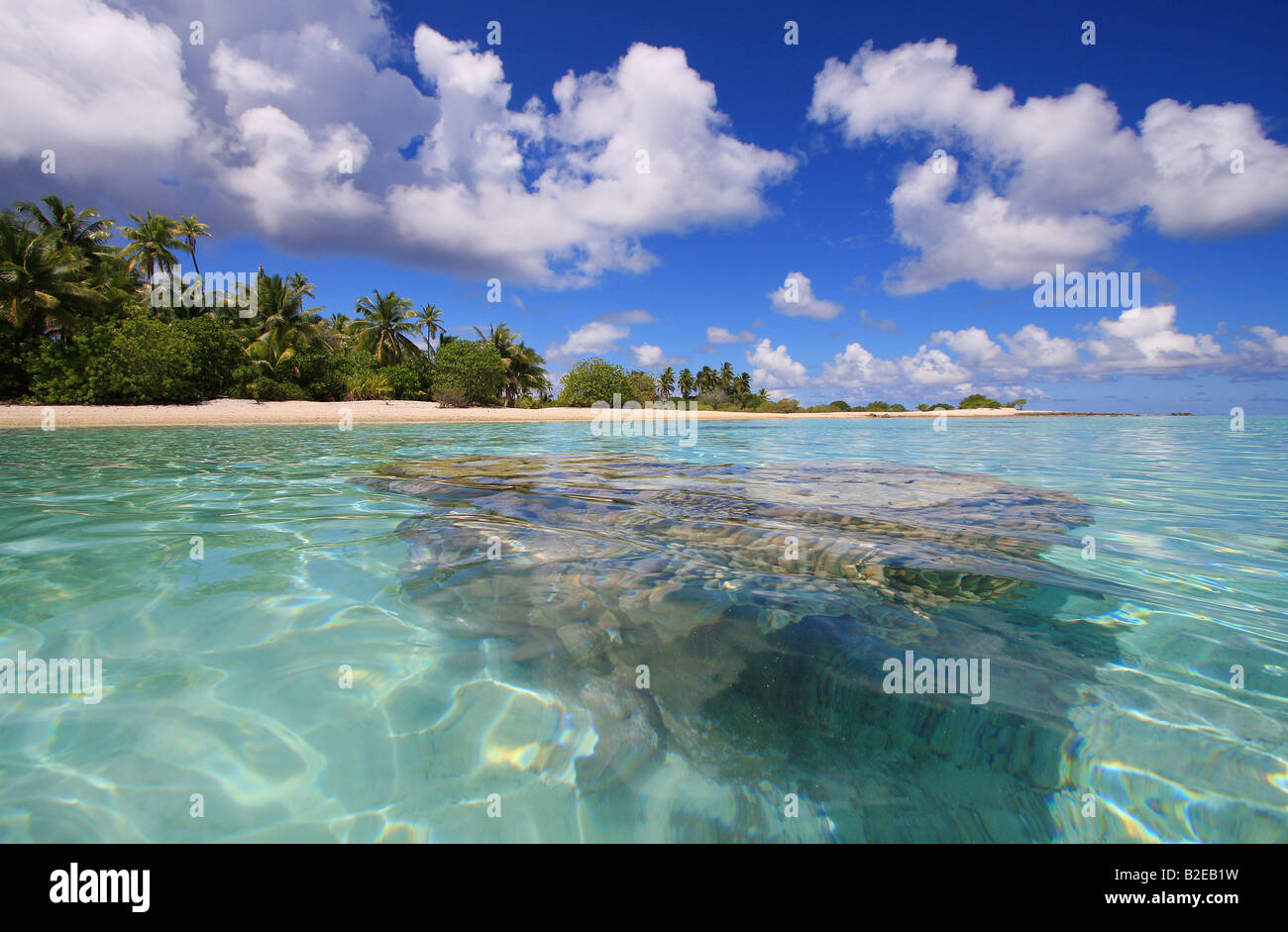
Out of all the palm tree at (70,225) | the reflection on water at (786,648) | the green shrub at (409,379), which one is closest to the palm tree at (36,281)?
the palm tree at (70,225)

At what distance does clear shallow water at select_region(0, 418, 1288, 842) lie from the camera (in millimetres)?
1566

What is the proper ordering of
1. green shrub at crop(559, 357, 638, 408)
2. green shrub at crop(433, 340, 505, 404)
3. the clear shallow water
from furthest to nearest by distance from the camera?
green shrub at crop(559, 357, 638, 408), green shrub at crop(433, 340, 505, 404), the clear shallow water

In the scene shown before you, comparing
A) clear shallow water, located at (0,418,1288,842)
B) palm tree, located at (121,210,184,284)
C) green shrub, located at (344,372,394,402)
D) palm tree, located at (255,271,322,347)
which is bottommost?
clear shallow water, located at (0,418,1288,842)

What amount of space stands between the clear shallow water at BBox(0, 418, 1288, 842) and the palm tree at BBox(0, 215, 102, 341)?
29.1 m

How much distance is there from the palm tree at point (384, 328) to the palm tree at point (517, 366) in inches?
297

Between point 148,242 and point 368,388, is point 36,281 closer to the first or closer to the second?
point 148,242

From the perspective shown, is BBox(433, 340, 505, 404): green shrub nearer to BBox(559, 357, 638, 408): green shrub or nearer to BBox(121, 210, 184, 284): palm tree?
BBox(559, 357, 638, 408): green shrub

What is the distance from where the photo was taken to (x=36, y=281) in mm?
23328

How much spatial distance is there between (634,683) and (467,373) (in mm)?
42326

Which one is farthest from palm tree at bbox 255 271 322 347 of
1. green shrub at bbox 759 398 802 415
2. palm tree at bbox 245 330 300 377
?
green shrub at bbox 759 398 802 415

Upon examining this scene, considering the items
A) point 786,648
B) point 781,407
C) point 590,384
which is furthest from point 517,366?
point 786,648

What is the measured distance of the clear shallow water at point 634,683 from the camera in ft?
5.14

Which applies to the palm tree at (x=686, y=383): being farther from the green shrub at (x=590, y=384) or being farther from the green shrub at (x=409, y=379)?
the green shrub at (x=409, y=379)
